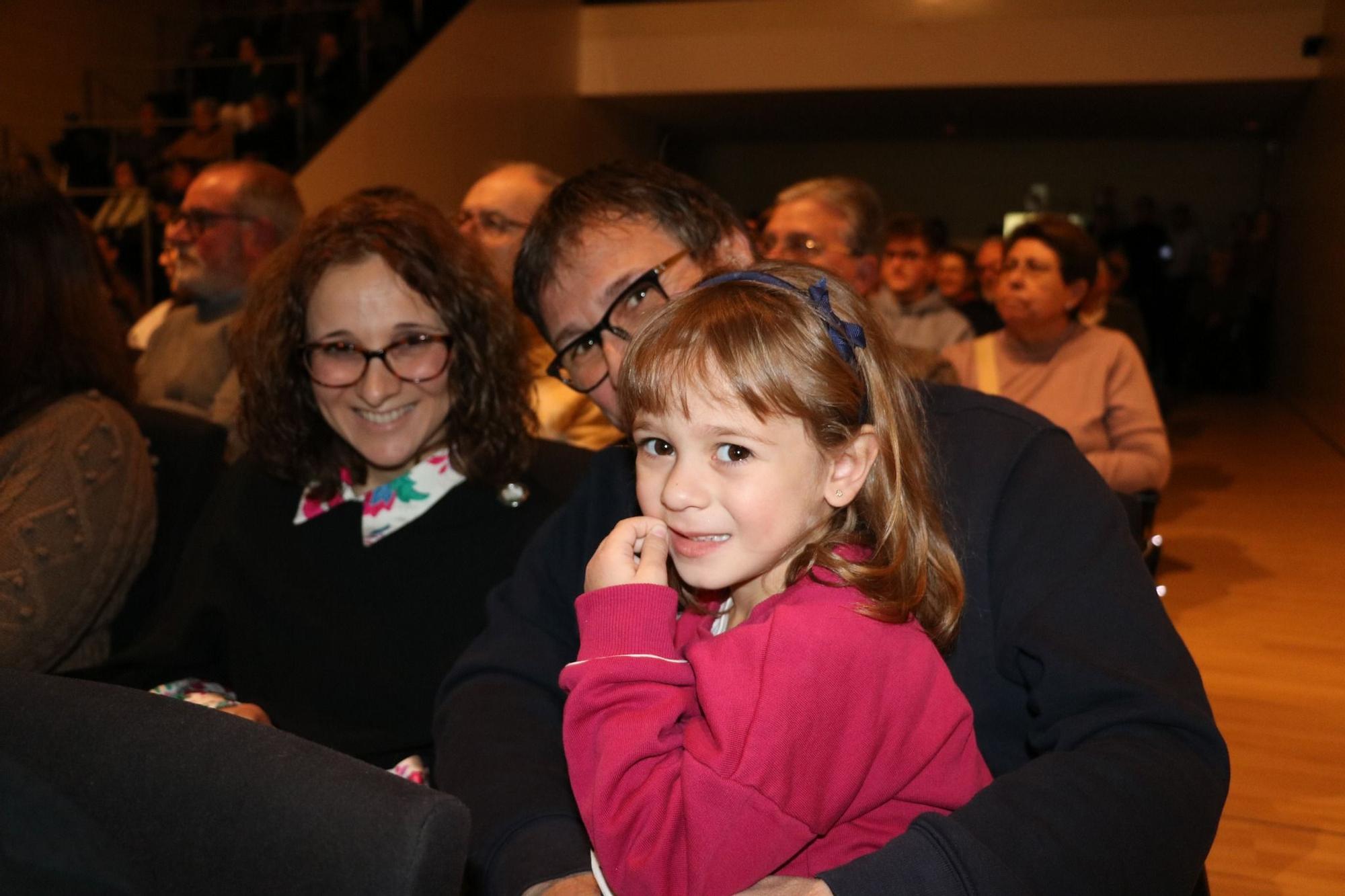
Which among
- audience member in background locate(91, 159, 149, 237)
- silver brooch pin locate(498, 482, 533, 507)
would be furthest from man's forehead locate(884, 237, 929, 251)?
audience member in background locate(91, 159, 149, 237)

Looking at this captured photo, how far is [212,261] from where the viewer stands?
13.5 feet

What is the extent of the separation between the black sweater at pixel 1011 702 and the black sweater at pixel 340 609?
11.1 inches

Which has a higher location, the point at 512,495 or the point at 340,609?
the point at 512,495

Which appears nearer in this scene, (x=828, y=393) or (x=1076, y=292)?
(x=828, y=393)

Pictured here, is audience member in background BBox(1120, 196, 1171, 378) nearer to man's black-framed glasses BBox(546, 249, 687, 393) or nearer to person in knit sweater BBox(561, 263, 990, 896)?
man's black-framed glasses BBox(546, 249, 687, 393)

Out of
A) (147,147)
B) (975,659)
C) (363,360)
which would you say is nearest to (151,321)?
(363,360)

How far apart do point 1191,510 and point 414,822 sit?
5.69 metres

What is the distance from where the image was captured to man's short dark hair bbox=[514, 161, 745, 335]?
1603mm

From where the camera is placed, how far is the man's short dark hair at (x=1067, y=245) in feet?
13.6

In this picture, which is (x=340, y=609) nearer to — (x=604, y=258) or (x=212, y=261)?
(x=604, y=258)

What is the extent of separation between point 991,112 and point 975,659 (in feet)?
44.1

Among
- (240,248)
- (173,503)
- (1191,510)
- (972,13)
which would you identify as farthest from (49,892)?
(972,13)

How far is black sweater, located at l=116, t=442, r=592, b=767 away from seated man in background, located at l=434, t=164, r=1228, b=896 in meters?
0.27

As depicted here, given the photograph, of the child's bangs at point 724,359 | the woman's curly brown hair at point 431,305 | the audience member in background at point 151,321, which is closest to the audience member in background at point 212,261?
the audience member in background at point 151,321
